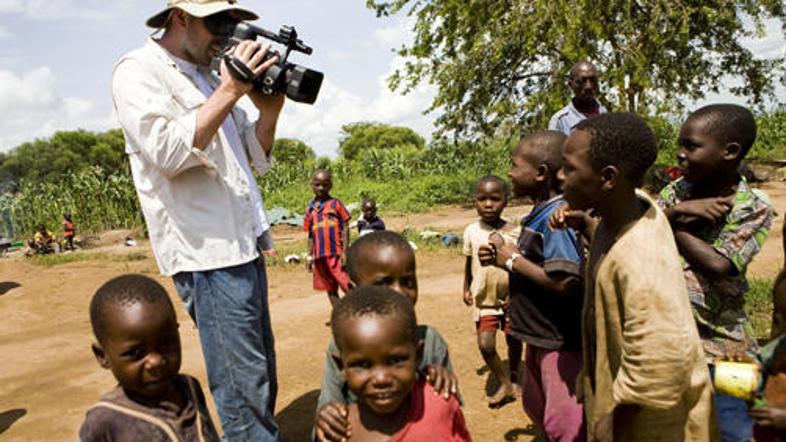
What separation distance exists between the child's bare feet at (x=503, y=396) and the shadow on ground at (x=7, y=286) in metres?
8.71

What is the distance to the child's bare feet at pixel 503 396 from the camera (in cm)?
365

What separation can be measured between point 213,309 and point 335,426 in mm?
920

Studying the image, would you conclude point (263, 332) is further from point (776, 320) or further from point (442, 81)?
point (442, 81)

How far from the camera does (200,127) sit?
220 cm

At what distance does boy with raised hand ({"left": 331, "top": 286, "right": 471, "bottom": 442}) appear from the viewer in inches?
63.1

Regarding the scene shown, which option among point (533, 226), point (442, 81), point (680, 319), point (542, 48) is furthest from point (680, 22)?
point (680, 319)

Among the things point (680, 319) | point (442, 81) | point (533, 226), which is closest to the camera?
point (680, 319)

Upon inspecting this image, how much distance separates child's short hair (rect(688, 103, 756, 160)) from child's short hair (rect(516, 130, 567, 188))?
1.92 ft

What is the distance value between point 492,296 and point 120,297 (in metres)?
2.42

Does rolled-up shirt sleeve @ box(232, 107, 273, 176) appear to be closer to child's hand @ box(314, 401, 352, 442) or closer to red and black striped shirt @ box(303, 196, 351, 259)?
child's hand @ box(314, 401, 352, 442)

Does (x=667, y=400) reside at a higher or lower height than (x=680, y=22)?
lower

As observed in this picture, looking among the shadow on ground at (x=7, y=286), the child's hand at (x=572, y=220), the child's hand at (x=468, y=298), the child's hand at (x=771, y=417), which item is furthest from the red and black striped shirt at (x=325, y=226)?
the shadow on ground at (x=7, y=286)

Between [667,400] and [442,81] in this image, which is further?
[442,81]

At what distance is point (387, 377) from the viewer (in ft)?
5.24
